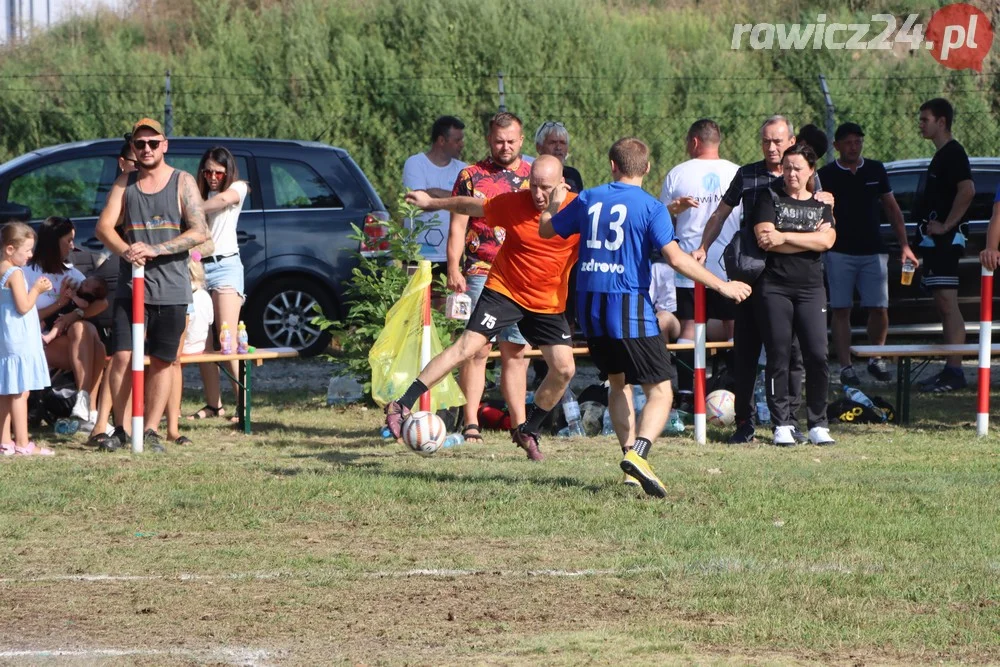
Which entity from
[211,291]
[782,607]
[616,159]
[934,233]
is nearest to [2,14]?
[211,291]

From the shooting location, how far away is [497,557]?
6.76 metres

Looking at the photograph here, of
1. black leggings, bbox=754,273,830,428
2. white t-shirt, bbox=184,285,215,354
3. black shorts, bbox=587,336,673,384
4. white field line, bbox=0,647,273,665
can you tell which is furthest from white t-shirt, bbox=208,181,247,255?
white field line, bbox=0,647,273,665

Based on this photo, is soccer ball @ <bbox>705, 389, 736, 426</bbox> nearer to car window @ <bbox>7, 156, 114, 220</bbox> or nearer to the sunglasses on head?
the sunglasses on head

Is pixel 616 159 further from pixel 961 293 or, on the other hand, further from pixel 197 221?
pixel 961 293

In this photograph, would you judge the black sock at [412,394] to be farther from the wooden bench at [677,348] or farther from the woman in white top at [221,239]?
the woman in white top at [221,239]

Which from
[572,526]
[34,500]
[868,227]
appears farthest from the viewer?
[868,227]

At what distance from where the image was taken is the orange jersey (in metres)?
8.91

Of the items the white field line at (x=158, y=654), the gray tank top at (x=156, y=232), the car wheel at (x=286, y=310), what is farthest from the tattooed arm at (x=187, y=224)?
the white field line at (x=158, y=654)

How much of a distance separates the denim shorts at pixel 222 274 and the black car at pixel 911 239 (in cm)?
599

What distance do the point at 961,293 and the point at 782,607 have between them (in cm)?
901

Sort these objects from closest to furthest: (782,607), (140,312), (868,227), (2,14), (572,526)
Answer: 1. (782,607)
2. (572,526)
3. (140,312)
4. (868,227)
5. (2,14)

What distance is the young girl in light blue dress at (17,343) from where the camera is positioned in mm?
9688

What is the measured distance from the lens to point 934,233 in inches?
502

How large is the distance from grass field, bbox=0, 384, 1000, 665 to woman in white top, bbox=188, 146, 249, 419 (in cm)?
173
